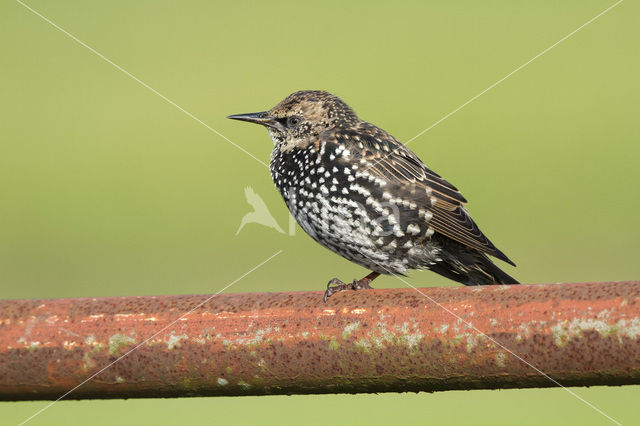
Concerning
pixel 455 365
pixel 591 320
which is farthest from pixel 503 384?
pixel 591 320

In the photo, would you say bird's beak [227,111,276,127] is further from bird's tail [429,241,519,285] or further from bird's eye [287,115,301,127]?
bird's tail [429,241,519,285]

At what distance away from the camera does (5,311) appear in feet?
8.71

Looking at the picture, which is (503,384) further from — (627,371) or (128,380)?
(128,380)

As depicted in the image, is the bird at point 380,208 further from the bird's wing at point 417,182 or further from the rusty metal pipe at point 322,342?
the rusty metal pipe at point 322,342

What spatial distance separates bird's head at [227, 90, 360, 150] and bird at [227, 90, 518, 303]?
15 centimetres

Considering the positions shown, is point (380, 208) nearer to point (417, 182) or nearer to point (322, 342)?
point (417, 182)

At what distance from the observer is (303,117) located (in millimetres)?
5043

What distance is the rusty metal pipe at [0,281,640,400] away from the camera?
7.41 ft

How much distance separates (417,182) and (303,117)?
81 centimetres

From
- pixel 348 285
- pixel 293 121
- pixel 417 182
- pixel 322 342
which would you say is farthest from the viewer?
pixel 293 121

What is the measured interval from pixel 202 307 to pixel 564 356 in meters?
0.93

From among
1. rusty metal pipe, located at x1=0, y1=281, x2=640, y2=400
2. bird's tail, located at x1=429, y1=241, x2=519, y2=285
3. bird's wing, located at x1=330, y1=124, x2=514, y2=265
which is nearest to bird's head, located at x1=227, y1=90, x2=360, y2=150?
bird's wing, located at x1=330, y1=124, x2=514, y2=265
